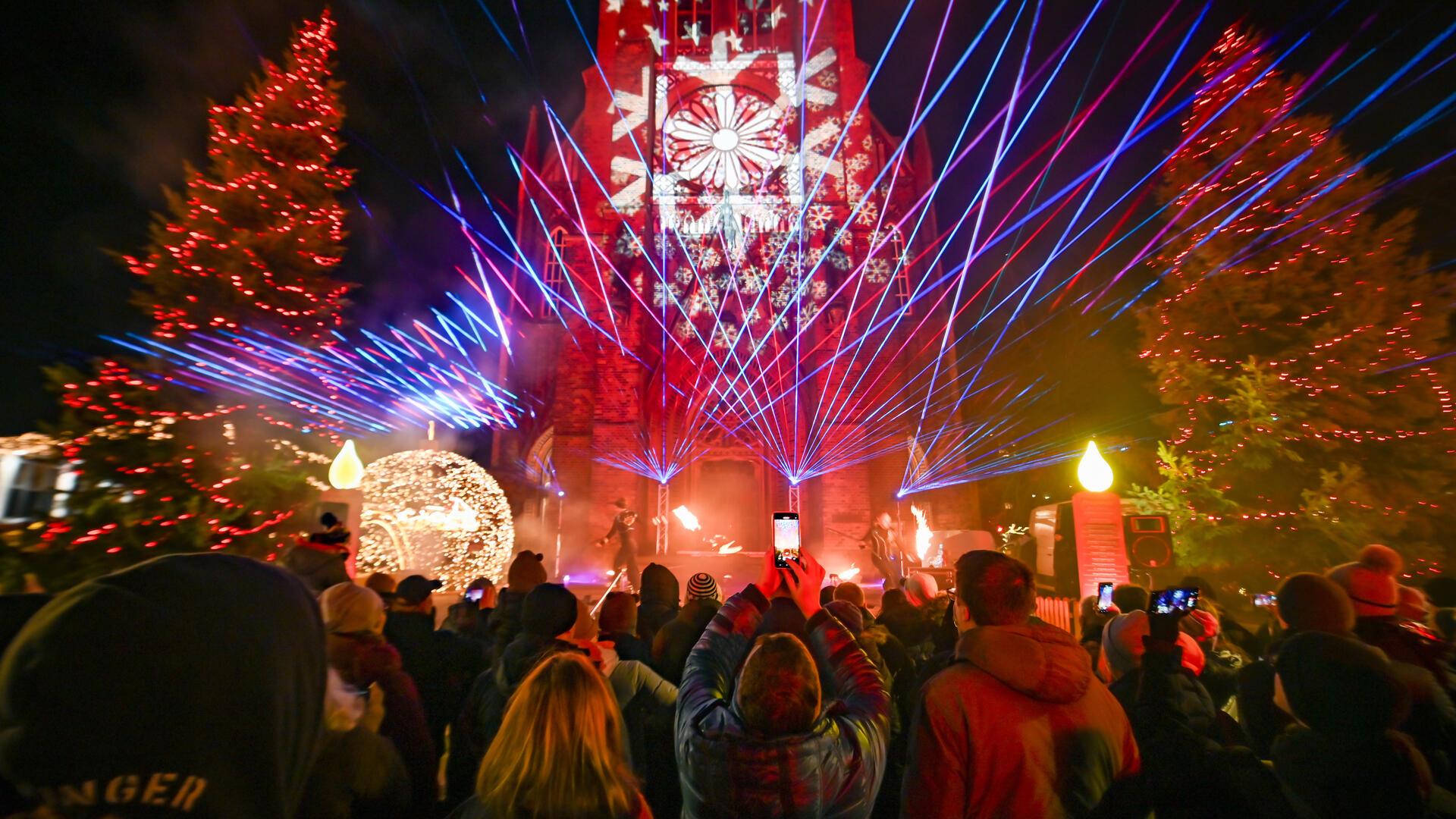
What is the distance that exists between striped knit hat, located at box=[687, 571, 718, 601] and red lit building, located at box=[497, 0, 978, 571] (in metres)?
14.4

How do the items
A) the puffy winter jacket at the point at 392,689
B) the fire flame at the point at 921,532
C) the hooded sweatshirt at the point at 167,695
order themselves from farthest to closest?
the fire flame at the point at 921,532
the puffy winter jacket at the point at 392,689
the hooded sweatshirt at the point at 167,695

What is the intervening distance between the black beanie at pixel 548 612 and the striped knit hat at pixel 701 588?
1.75 metres

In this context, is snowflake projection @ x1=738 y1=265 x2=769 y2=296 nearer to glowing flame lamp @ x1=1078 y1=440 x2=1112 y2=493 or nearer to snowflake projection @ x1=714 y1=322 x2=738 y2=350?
snowflake projection @ x1=714 y1=322 x2=738 y2=350

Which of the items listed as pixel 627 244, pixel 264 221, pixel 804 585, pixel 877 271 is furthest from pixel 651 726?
pixel 877 271

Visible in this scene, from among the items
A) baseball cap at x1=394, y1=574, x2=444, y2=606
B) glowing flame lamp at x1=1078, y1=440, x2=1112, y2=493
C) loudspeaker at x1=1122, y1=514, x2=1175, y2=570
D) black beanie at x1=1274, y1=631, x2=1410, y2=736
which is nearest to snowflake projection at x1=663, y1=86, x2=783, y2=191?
glowing flame lamp at x1=1078, y1=440, x2=1112, y2=493

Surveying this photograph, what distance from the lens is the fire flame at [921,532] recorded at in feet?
61.8

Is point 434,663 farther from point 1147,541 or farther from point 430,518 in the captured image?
point 430,518

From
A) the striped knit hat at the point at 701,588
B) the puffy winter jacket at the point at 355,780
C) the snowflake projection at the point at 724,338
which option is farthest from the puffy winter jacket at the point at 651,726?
the snowflake projection at the point at 724,338

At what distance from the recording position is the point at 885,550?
14.1 m

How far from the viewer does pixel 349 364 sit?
12258mm

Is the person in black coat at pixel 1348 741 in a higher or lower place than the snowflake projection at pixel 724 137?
lower

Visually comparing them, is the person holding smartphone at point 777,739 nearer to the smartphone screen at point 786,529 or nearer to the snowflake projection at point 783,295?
the smartphone screen at point 786,529

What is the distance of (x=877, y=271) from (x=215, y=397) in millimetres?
18113

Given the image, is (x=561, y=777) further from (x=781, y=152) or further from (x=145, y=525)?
(x=781, y=152)
